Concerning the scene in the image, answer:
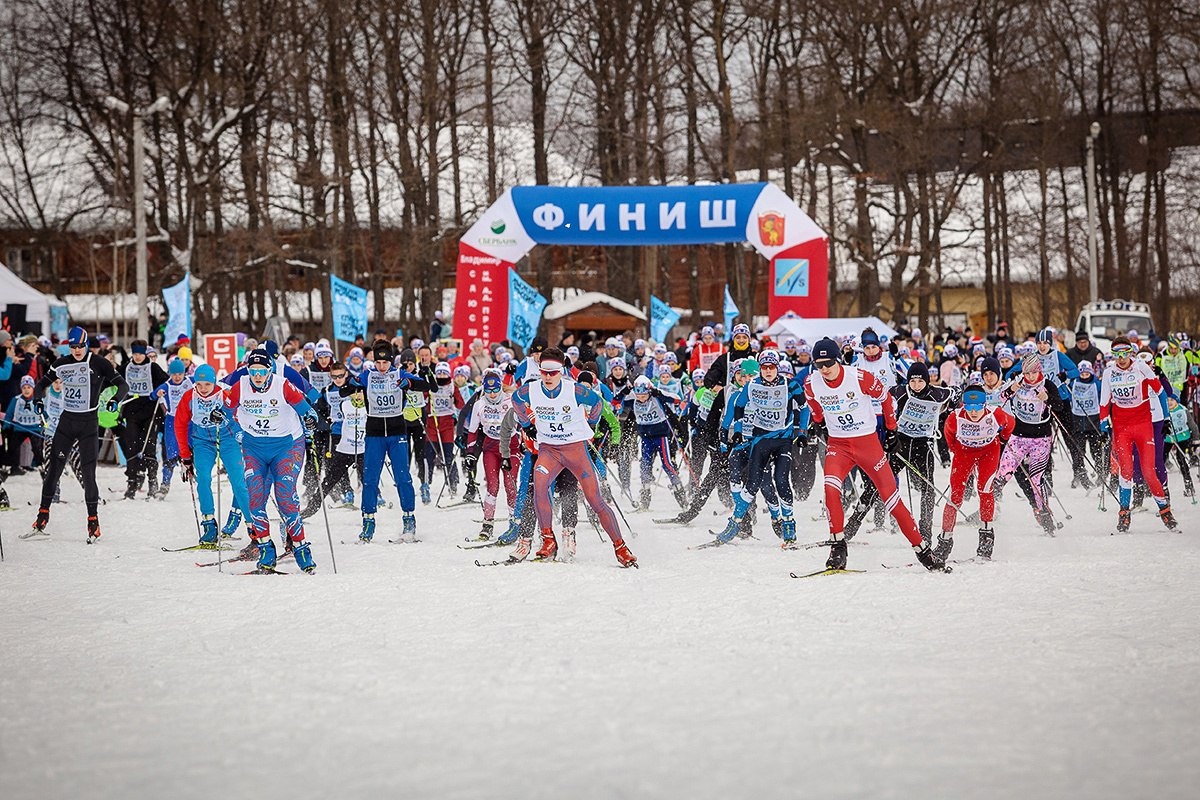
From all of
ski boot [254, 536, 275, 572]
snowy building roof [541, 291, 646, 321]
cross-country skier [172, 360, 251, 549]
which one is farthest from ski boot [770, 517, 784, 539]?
snowy building roof [541, 291, 646, 321]

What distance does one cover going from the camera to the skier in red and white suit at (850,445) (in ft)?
34.5

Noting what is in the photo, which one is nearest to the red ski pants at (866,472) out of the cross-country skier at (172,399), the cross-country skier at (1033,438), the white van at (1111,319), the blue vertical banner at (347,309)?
the cross-country skier at (1033,438)

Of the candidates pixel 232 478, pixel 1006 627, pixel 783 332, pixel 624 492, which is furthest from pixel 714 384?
pixel 783 332

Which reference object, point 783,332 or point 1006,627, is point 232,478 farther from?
point 783,332

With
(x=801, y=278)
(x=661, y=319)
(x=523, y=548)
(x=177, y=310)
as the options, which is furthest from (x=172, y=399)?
(x=661, y=319)

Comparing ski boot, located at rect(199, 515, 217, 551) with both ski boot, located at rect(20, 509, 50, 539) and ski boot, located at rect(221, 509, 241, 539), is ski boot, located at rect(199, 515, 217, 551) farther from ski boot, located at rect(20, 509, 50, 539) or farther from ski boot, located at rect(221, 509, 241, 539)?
ski boot, located at rect(20, 509, 50, 539)

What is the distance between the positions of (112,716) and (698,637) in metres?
3.27

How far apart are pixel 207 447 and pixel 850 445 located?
5987mm

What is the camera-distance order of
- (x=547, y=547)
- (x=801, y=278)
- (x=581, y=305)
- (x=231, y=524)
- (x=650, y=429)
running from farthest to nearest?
(x=581, y=305) → (x=801, y=278) → (x=650, y=429) → (x=231, y=524) → (x=547, y=547)

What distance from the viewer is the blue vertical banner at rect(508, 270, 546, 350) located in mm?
25031

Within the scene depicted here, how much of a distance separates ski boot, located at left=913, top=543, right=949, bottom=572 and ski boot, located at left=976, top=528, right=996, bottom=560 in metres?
0.76

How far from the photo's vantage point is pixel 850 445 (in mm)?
10578

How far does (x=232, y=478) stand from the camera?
39.1 ft

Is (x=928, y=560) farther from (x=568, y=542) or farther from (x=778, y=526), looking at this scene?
(x=568, y=542)
